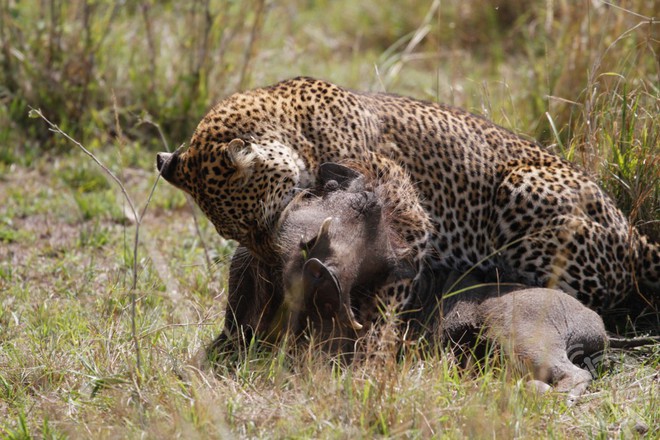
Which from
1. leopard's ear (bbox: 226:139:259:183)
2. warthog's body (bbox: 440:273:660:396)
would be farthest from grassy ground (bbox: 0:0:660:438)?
leopard's ear (bbox: 226:139:259:183)

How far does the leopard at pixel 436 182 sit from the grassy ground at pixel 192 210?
47cm

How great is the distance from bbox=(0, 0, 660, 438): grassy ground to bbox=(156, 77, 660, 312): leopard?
18.3 inches

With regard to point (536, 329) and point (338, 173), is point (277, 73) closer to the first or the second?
point (338, 173)

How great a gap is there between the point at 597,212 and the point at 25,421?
13.2 ft

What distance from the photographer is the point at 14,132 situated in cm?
972

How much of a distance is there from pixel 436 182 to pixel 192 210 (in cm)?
188

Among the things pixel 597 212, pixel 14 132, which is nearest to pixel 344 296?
pixel 597 212

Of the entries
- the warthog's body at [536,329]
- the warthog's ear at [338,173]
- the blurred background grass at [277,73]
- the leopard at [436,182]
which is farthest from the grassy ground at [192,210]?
the warthog's ear at [338,173]

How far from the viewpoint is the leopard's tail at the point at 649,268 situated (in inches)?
264

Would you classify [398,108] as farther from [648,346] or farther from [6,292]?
[6,292]

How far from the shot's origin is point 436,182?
6957 millimetres

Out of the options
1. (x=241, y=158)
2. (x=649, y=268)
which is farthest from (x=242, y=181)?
(x=649, y=268)

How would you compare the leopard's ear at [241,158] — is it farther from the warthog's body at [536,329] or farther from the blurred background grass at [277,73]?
the blurred background grass at [277,73]

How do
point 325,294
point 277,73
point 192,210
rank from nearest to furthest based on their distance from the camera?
point 325,294 < point 192,210 < point 277,73
